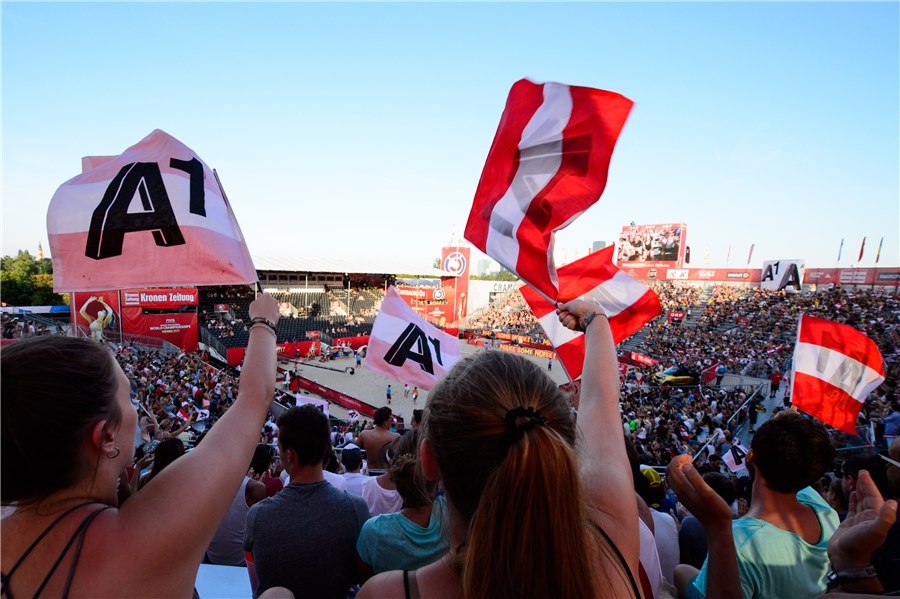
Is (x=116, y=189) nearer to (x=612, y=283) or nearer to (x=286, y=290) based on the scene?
(x=612, y=283)

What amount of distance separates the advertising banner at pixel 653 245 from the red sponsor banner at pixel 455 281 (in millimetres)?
13391

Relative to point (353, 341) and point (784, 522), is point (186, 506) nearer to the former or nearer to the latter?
point (784, 522)

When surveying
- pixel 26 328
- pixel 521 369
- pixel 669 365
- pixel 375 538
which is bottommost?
pixel 669 365

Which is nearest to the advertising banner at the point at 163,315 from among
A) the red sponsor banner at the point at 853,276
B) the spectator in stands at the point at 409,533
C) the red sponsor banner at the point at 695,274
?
the spectator in stands at the point at 409,533

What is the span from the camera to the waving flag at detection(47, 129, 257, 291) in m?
2.82

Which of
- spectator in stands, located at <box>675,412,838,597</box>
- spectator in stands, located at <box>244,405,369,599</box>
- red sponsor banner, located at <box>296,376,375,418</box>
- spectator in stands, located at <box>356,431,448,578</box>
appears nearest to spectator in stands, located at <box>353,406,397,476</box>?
spectator in stands, located at <box>244,405,369,599</box>

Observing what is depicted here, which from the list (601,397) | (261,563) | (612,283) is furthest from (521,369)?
(612,283)

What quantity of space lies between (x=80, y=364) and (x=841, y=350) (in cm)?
704

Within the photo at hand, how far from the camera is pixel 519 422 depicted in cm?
103

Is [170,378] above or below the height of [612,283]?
below

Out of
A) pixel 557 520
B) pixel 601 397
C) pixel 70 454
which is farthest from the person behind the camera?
pixel 601 397

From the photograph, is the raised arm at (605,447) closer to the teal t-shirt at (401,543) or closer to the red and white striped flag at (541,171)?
the teal t-shirt at (401,543)

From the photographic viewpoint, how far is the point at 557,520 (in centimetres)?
92

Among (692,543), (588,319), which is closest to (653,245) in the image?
(692,543)
